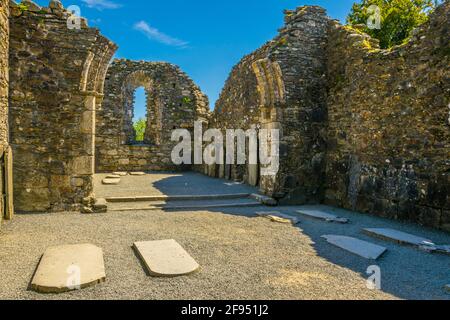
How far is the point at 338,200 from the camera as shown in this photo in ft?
26.3

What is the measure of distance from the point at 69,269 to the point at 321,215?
490cm

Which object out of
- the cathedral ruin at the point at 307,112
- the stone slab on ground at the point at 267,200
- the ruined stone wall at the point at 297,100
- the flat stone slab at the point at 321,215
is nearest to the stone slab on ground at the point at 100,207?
the cathedral ruin at the point at 307,112

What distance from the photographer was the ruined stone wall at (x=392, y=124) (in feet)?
18.7

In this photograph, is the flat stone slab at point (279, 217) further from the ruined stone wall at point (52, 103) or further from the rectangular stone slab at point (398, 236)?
the ruined stone wall at point (52, 103)

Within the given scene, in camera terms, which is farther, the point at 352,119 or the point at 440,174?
the point at 352,119

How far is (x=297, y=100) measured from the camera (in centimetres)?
821

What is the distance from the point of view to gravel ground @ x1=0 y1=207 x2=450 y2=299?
9.90ft

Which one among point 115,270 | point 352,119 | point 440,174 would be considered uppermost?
point 352,119

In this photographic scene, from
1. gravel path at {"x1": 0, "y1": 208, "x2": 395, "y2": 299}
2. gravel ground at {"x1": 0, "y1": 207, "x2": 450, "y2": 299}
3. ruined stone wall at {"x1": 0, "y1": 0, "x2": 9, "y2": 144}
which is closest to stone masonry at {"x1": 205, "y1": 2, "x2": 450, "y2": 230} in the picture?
gravel ground at {"x1": 0, "y1": 207, "x2": 450, "y2": 299}

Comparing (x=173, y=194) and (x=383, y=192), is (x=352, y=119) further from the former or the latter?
(x=173, y=194)

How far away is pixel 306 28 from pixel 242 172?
5.36 metres

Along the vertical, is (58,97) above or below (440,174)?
above
